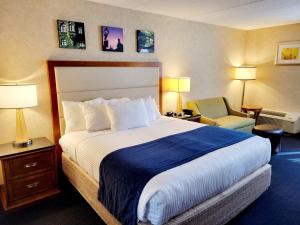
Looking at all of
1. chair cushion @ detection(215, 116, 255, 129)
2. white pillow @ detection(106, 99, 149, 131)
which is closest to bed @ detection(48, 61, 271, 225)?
white pillow @ detection(106, 99, 149, 131)

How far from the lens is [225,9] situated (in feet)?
11.2

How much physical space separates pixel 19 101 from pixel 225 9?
10.5 feet

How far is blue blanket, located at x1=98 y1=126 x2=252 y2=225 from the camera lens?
1574 millimetres

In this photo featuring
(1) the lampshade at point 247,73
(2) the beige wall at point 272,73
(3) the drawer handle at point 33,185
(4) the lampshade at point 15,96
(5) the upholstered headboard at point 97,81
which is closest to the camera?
(4) the lampshade at point 15,96

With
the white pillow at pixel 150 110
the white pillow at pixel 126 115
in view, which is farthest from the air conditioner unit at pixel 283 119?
the white pillow at pixel 126 115

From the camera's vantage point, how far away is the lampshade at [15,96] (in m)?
2.25

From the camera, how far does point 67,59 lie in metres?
2.88

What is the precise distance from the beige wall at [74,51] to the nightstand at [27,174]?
1.55 ft

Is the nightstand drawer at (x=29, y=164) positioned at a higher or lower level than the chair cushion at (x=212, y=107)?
lower

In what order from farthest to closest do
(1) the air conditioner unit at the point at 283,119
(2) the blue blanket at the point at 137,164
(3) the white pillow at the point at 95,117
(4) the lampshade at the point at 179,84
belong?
1. (1) the air conditioner unit at the point at 283,119
2. (4) the lampshade at the point at 179,84
3. (3) the white pillow at the point at 95,117
4. (2) the blue blanket at the point at 137,164

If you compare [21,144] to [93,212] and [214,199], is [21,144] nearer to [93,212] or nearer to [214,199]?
[93,212]

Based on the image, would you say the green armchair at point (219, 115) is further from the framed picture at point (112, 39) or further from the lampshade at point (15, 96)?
the lampshade at point (15, 96)


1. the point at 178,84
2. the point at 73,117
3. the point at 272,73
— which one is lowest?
the point at 73,117

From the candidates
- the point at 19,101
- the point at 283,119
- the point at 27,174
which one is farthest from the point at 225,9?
the point at 27,174
